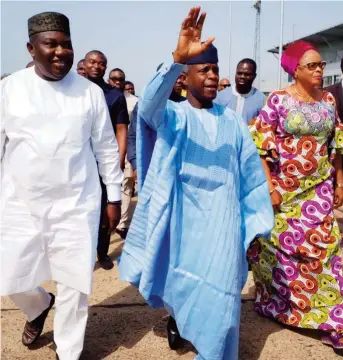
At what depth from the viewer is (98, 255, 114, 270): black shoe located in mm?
4840

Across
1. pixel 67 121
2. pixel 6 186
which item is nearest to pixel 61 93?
pixel 67 121

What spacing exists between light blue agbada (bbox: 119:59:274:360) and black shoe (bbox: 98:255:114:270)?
182 cm

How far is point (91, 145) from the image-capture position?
3057 mm

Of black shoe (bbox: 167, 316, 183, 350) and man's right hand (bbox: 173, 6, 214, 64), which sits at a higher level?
man's right hand (bbox: 173, 6, 214, 64)

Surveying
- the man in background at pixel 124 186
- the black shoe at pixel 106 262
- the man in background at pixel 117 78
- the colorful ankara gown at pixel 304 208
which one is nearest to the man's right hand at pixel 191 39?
the colorful ankara gown at pixel 304 208

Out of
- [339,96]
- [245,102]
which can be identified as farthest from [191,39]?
[245,102]

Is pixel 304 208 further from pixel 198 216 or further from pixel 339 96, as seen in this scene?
pixel 339 96

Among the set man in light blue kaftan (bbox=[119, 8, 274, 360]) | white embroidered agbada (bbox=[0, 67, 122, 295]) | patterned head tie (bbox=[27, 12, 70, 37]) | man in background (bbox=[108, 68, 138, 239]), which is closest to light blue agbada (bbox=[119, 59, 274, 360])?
man in light blue kaftan (bbox=[119, 8, 274, 360])

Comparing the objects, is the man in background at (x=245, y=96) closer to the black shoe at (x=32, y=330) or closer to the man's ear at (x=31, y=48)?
the man's ear at (x=31, y=48)

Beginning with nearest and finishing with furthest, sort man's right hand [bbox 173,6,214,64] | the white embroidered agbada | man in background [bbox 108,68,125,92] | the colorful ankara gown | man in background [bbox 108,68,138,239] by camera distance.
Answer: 1. man's right hand [bbox 173,6,214,64]
2. the white embroidered agbada
3. the colorful ankara gown
4. man in background [bbox 108,68,138,239]
5. man in background [bbox 108,68,125,92]

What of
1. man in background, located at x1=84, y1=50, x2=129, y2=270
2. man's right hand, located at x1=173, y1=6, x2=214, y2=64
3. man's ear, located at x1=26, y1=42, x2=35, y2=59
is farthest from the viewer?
man in background, located at x1=84, y1=50, x2=129, y2=270

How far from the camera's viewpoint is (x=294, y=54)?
11.6 feet

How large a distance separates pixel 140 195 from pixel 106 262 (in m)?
2.02

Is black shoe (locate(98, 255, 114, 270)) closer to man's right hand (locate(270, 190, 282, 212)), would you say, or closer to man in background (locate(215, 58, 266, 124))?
man's right hand (locate(270, 190, 282, 212))
